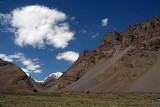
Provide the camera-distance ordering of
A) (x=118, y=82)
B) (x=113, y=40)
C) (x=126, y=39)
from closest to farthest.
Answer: (x=118, y=82) < (x=126, y=39) < (x=113, y=40)

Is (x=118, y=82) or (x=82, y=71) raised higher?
(x=82, y=71)

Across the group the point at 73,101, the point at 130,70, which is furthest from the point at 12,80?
the point at 130,70

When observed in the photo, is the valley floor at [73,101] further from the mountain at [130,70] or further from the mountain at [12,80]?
the mountain at [130,70]

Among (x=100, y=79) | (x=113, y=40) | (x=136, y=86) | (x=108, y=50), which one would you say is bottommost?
(x=136, y=86)

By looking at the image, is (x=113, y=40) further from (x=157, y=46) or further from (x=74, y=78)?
(x=157, y=46)

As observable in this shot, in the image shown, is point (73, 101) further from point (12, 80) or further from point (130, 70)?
point (130, 70)

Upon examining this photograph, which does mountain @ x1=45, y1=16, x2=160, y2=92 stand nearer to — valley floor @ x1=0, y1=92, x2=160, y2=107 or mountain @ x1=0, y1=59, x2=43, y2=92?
valley floor @ x1=0, y1=92, x2=160, y2=107

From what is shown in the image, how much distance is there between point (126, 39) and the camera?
17038cm

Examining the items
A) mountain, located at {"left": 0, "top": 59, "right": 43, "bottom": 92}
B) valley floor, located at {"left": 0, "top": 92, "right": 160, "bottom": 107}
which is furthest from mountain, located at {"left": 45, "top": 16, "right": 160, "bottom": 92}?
mountain, located at {"left": 0, "top": 59, "right": 43, "bottom": 92}

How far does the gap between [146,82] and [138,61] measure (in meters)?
24.2

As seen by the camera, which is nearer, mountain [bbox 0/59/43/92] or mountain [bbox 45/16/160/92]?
mountain [bbox 0/59/43/92]

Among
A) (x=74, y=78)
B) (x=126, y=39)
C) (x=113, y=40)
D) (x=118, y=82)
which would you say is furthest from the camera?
(x=113, y=40)

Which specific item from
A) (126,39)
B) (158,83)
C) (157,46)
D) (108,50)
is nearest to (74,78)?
(108,50)

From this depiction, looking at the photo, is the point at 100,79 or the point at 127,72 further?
the point at 100,79
